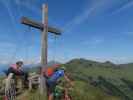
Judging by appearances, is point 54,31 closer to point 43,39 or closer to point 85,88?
point 43,39

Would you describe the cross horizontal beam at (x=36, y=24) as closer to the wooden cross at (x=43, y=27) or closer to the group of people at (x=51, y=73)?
the wooden cross at (x=43, y=27)

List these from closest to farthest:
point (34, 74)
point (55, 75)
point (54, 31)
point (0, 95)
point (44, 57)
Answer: point (55, 75) → point (44, 57) → point (54, 31) → point (0, 95) → point (34, 74)

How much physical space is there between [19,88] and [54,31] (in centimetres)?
463

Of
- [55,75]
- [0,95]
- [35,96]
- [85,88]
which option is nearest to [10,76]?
[35,96]

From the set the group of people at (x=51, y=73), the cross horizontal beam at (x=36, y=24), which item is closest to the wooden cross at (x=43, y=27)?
the cross horizontal beam at (x=36, y=24)

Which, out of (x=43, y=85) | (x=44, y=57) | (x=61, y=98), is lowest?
(x=61, y=98)

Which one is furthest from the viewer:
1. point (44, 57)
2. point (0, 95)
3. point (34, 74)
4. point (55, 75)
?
point (34, 74)

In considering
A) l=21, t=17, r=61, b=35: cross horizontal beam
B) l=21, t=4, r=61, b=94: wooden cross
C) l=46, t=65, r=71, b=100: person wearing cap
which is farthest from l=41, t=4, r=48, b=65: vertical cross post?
l=46, t=65, r=71, b=100: person wearing cap

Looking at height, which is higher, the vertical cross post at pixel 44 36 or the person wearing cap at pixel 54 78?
the vertical cross post at pixel 44 36

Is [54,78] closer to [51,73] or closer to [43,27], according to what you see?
[51,73]

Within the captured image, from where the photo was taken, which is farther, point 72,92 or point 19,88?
point 19,88

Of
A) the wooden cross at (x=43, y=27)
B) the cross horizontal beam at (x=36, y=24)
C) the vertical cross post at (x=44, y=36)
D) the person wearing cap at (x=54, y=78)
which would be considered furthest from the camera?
the vertical cross post at (x=44, y=36)

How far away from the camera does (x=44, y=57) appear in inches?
493

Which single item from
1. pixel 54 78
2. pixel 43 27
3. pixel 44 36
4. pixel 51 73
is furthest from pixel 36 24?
pixel 54 78
